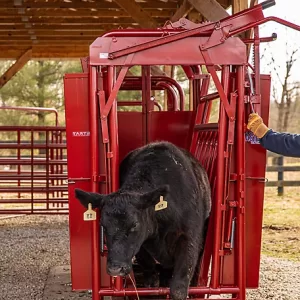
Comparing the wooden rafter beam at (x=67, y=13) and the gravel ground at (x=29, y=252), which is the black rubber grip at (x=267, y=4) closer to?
the gravel ground at (x=29, y=252)

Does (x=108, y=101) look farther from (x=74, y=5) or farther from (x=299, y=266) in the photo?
(x=74, y=5)

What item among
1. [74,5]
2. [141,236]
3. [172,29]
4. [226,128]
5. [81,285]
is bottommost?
[81,285]

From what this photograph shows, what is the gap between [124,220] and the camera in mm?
4000

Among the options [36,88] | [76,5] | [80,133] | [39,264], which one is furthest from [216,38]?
[36,88]

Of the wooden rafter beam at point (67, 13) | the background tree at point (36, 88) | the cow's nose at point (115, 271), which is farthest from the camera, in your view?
the background tree at point (36, 88)

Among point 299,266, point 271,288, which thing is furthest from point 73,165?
point 299,266

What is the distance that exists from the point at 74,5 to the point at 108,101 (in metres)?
6.35

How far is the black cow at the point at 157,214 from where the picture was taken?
400 centimetres

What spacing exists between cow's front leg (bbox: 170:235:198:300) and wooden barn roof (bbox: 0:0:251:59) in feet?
15.4

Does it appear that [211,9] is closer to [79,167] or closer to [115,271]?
[79,167]

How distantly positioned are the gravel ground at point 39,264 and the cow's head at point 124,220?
229 cm

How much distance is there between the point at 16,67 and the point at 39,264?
6835mm

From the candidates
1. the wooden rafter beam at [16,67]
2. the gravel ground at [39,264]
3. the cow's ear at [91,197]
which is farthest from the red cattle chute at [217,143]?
the wooden rafter beam at [16,67]

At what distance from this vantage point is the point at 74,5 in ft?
33.9
